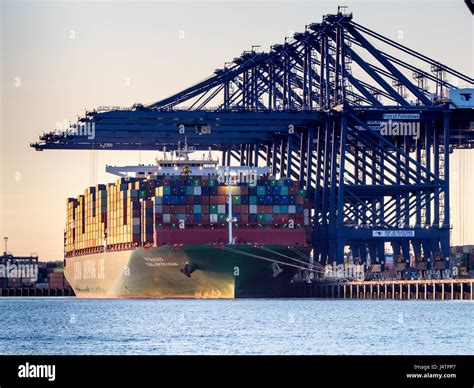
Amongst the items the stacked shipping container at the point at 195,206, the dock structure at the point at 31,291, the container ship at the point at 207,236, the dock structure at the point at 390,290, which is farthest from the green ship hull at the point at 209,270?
the dock structure at the point at 31,291

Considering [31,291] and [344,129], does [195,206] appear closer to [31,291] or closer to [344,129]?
[344,129]

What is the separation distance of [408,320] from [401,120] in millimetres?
43811

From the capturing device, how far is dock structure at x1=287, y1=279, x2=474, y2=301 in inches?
3688

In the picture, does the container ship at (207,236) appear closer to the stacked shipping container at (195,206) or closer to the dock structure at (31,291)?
the stacked shipping container at (195,206)

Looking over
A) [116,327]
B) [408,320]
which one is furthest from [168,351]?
[408,320]

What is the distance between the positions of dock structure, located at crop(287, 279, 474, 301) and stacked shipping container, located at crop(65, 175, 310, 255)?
17.4ft

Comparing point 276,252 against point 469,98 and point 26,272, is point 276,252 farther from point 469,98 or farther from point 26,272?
point 26,272

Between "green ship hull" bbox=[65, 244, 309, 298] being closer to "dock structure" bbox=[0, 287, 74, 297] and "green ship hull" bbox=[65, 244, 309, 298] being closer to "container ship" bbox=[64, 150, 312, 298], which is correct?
"container ship" bbox=[64, 150, 312, 298]

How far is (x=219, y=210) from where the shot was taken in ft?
326

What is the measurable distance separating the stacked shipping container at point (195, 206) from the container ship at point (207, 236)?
69mm

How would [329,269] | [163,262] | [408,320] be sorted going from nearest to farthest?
[408,320] < [163,262] < [329,269]

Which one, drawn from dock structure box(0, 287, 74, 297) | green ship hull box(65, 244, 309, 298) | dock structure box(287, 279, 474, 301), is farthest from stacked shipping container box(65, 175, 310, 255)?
dock structure box(0, 287, 74, 297)

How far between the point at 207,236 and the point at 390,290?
1336 cm

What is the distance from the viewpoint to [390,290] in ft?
328
